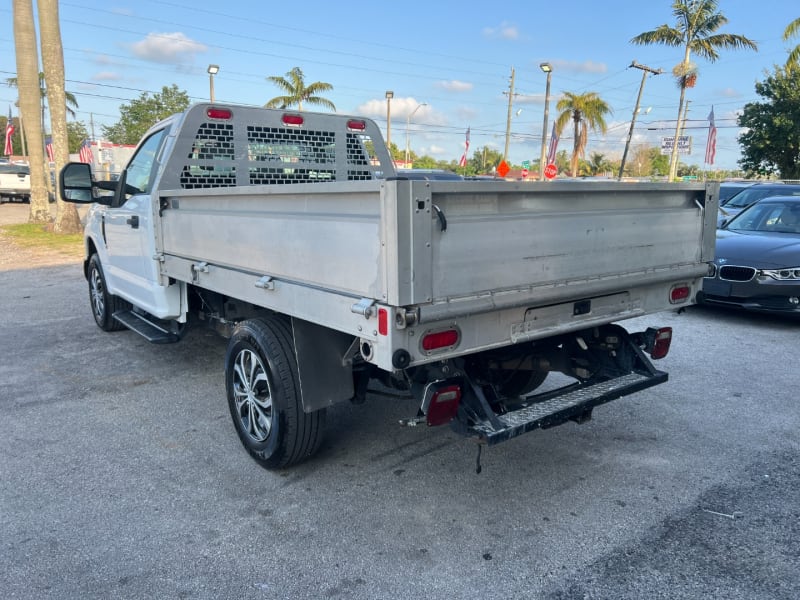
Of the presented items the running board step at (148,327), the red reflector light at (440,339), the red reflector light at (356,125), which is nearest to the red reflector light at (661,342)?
the red reflector light at (440,339)

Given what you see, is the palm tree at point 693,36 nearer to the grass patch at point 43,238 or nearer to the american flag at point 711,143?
the american flag at point 711,143

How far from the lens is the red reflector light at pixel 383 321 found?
266cm

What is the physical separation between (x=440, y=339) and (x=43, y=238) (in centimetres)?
1675

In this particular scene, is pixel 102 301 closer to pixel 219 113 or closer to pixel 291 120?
pixel 219 113

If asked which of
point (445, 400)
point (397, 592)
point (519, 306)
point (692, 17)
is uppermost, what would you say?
point (692, 17)

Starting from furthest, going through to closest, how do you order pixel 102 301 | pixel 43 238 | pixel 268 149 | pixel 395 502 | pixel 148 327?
1. pixel 43 238
2. pixel 102 301
3. pixel 148 327
4. pixel 268 149
5. pixel 395 502

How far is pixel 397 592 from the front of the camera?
2.68 metres

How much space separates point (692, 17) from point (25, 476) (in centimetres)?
3019

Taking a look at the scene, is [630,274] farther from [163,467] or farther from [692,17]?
[692,17]

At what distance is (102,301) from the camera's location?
22.6ft

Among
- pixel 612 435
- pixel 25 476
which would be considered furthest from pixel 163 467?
pixel 612 435

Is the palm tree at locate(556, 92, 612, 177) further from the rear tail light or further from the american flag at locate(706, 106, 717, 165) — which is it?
the rear tail light

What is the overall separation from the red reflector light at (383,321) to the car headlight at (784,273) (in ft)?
20.6

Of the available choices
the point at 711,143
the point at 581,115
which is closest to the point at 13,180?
the point at 581,115
